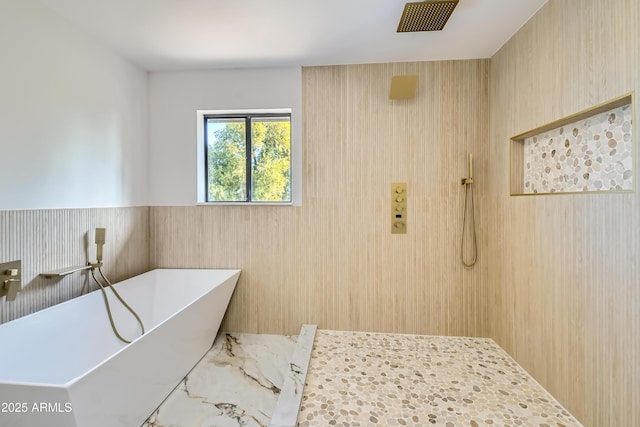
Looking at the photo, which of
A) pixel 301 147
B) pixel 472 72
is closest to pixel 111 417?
pixel 301 147

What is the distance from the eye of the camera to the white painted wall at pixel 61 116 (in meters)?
1.56

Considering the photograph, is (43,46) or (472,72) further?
(472,72)

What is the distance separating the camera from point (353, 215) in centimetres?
248

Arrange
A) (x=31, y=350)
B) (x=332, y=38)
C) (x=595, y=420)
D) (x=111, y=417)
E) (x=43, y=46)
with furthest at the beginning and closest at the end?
(x=332, y=38), (x=43, y=46), (x=31, y=350), (x=595, y=420), (x=111, y=417)

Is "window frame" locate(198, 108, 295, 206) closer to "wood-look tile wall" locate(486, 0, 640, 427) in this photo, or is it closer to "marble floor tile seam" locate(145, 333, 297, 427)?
"marble floor tile seam" locate(145, 333, 297, 427)

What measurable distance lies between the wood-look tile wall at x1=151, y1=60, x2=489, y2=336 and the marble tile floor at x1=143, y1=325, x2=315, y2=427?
0.29m

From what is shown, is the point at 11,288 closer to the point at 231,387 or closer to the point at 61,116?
the point at 61,116

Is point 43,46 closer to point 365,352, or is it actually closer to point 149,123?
point 149,123

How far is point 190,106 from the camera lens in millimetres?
2602

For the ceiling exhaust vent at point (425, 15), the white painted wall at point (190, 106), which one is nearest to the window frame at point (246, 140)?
the white painted wall at point (190, 106)

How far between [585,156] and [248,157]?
2.47 m

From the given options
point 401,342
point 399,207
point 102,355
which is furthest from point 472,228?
point 102,355

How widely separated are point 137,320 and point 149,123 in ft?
5.78

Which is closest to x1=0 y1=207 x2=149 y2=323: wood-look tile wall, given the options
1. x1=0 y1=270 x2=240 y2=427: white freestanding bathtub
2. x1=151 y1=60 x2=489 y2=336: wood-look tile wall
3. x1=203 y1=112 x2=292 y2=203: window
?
x1=0 y1=270 x2=240 y2=427: white freestanding bathtub
